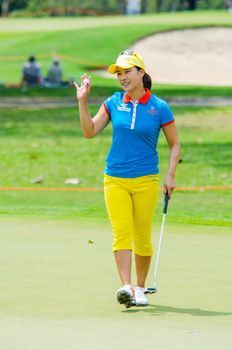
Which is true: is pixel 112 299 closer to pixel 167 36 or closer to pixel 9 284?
pixel 9 284

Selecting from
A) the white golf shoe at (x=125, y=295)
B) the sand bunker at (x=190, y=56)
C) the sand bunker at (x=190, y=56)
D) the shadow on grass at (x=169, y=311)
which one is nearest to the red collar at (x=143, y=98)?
the white golf shoe at (x=125, y=295)

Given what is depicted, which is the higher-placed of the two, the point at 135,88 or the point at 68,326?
the point at 135,88

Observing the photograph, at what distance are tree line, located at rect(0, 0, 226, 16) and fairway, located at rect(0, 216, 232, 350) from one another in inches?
3801

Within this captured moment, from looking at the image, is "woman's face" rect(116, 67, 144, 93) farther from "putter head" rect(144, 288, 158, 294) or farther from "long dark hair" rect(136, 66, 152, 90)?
"putter head" rect(144, 288, 158, 294)

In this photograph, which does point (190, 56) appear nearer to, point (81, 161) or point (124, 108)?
point (81, 161)

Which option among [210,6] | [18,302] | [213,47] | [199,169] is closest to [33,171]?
[199,169]

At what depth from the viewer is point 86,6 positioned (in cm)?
11994

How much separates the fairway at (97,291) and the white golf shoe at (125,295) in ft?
0.24

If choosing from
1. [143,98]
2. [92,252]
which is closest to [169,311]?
[143,98]

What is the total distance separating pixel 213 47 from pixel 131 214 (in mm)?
51903

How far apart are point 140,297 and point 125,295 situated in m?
0.33

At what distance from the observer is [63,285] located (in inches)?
377

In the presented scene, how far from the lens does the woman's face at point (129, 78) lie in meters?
9.03

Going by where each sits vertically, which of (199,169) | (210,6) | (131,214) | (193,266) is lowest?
(210,6)
